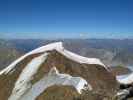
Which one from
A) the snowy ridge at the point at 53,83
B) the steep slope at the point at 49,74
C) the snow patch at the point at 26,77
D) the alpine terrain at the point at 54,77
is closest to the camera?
the alpine terrain at the point at 54,77

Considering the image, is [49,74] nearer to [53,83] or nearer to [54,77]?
[54,77]

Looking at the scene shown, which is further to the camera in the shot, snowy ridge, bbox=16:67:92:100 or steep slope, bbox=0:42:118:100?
steep slope, bbox=0:42:118:100

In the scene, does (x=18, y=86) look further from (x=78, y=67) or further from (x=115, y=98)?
(x=115, y=98)

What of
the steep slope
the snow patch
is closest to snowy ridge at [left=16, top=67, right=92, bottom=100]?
the steep slope

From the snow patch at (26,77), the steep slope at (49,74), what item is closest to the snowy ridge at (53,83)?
the steep slope at (49,74)

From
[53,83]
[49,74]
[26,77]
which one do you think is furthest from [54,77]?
[26,77]

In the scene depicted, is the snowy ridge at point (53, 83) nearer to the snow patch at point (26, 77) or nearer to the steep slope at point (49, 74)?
the steep slope at point (49, 74)

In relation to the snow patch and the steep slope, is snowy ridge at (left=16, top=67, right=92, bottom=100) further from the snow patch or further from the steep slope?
the snow patch
